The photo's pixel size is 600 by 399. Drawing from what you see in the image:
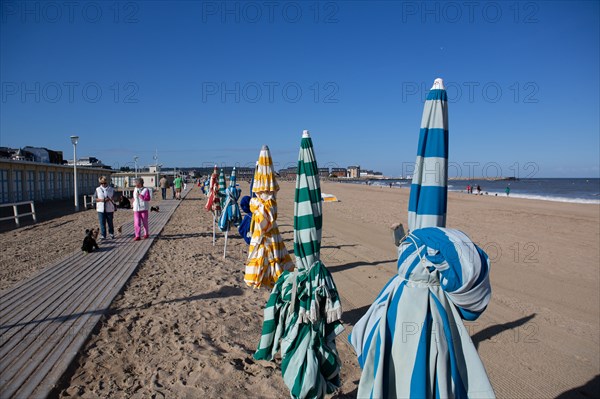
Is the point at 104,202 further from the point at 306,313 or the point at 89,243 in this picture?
the point at 306,313

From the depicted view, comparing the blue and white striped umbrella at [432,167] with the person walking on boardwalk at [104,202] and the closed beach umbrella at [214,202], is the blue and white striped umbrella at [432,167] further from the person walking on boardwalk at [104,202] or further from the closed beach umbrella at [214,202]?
the person walking on boardwalk at [104,202]

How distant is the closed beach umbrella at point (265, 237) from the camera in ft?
17.6

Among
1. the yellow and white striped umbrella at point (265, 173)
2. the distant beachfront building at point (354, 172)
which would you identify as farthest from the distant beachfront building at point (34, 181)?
the distant beachfront building at point (354, 172)

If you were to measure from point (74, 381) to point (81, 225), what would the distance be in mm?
11305

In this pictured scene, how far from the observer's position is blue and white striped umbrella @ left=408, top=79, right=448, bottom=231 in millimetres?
2031

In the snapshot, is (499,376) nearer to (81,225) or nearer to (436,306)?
(436,306)

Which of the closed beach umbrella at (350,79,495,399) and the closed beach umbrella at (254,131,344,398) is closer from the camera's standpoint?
the closed beach umbrella at (350,79,495,399)

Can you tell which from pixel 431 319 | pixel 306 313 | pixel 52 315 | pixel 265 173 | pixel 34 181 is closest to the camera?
pixel 431 319

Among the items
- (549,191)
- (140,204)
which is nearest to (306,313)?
(140,204)

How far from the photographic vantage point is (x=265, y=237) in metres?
5.44

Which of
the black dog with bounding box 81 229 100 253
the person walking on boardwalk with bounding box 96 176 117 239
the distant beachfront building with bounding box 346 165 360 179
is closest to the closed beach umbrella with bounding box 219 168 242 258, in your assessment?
the black dog with bounding box 81 229 100 253

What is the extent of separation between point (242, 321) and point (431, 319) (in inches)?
136

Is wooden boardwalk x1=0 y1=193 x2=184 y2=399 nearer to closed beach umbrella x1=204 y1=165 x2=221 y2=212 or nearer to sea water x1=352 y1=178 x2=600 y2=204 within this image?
closed beach umbrella x1=204 y1=165 x2=221 y2=212

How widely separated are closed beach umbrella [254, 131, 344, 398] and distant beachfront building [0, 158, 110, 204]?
776 inches
